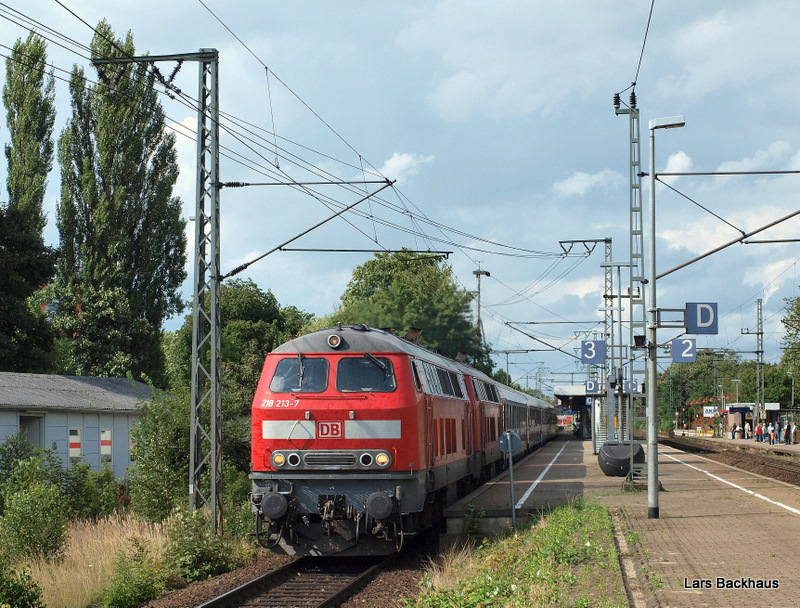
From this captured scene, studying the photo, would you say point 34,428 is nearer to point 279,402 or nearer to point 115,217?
point 279,402

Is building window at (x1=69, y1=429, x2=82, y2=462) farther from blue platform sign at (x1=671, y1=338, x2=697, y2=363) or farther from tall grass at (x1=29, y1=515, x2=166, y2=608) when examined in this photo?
blue platform sign at (x1=671, y1=338, x2=697, y2=363)

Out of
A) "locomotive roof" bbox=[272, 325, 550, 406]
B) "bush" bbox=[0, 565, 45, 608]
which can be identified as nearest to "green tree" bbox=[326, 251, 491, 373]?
"locomotive roof" bbox=[272, 325, 550, 406]

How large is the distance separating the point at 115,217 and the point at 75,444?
1622cm

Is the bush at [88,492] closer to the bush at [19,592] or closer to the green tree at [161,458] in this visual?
the green tree at [161,458]

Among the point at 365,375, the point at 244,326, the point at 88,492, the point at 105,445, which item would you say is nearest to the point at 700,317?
the point at 365,375

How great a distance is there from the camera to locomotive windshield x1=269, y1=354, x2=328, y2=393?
44.2 feet

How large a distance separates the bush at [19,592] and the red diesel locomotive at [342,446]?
9.87 feet

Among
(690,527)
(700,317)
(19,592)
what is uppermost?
(700,317)

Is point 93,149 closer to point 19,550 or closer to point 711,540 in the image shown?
point 19,550

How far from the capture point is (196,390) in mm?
15430

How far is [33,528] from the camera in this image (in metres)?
15.7

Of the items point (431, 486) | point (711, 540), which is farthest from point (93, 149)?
point (711, 540)

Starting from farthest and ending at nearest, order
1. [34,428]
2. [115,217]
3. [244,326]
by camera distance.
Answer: [244,326], [115,217], [34,428]

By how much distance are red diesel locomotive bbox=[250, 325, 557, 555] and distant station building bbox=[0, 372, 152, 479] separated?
9125 millimetres
